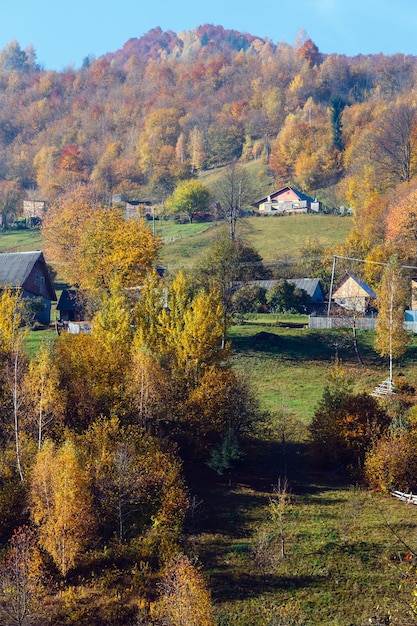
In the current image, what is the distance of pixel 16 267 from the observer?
2175 inches

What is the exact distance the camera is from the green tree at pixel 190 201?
10009 cm

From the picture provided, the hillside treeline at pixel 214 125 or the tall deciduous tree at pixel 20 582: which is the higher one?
the hillside treeline at pixel 214 125

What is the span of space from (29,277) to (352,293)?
80.4 ft

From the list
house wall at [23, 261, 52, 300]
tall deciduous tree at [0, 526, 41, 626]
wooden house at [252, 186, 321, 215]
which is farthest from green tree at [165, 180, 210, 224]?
Result: tall deciduous tree at [0, 526, 41, 626]

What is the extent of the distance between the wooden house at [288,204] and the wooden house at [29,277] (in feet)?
155

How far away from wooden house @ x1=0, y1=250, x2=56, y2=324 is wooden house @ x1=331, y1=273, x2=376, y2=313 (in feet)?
72.5

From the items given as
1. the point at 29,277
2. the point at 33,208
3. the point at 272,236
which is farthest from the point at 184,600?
the point at 33,208

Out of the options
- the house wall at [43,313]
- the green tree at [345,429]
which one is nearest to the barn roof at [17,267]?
the house wall at [43,313]

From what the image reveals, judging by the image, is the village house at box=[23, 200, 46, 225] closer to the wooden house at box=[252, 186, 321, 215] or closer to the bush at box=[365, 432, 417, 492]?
the wooden house at box=[252, 186, 321, 215]

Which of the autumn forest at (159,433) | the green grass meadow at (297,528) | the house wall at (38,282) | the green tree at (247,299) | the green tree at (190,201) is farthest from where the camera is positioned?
the green tree at (190,201)

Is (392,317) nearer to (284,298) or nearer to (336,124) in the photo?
(284,298)

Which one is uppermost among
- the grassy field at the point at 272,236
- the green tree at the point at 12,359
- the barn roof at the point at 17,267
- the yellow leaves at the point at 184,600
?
the grassy field at the point at 272,236

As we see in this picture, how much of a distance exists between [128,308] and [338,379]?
35.5 feet

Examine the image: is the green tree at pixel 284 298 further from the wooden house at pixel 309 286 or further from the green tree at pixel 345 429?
the green tree at pixel 345 429
